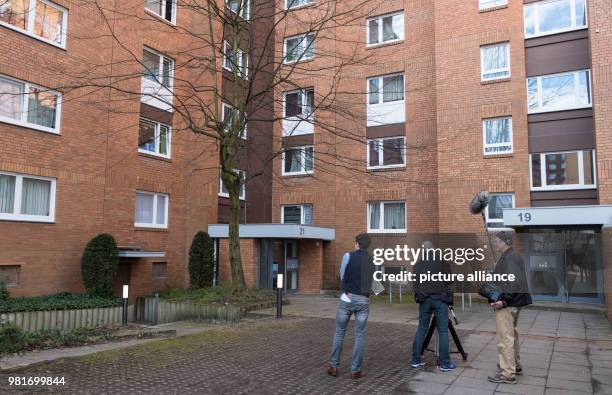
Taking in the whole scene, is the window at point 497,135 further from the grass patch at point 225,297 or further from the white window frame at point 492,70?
the grass patch at point 225,297

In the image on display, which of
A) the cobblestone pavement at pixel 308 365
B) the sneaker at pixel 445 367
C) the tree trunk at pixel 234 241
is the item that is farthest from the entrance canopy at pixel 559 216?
the sneaker at pixel 445 367

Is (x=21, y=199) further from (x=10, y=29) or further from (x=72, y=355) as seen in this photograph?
(x=72, y=355)

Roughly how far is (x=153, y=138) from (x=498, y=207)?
13.0 m

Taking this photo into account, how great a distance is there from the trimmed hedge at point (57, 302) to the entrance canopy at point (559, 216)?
12128mm

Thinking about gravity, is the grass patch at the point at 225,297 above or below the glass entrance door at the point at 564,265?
below

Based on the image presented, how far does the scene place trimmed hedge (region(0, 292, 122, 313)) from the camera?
11.9 meters

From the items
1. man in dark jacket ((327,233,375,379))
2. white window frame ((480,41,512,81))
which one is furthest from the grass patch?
white window frame ((480,41,512,81))

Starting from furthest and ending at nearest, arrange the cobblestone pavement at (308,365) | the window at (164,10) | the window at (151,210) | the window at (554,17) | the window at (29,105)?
the window at (164,10) < the window at (151,210) < the window at (554,17) < the window at (29,105) < the cobblestone pavement at (308,365)

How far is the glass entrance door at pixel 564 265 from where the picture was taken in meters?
16.6

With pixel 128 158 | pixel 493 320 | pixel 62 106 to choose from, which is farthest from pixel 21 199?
pixel 493 320

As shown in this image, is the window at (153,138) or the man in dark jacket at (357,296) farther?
the window at (153,138)

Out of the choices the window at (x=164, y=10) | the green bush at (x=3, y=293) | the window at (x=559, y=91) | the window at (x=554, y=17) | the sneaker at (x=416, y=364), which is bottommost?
the sneaker at (x=416, y=364)

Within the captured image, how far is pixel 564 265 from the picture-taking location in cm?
1692

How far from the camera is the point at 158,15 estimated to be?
1939cm
